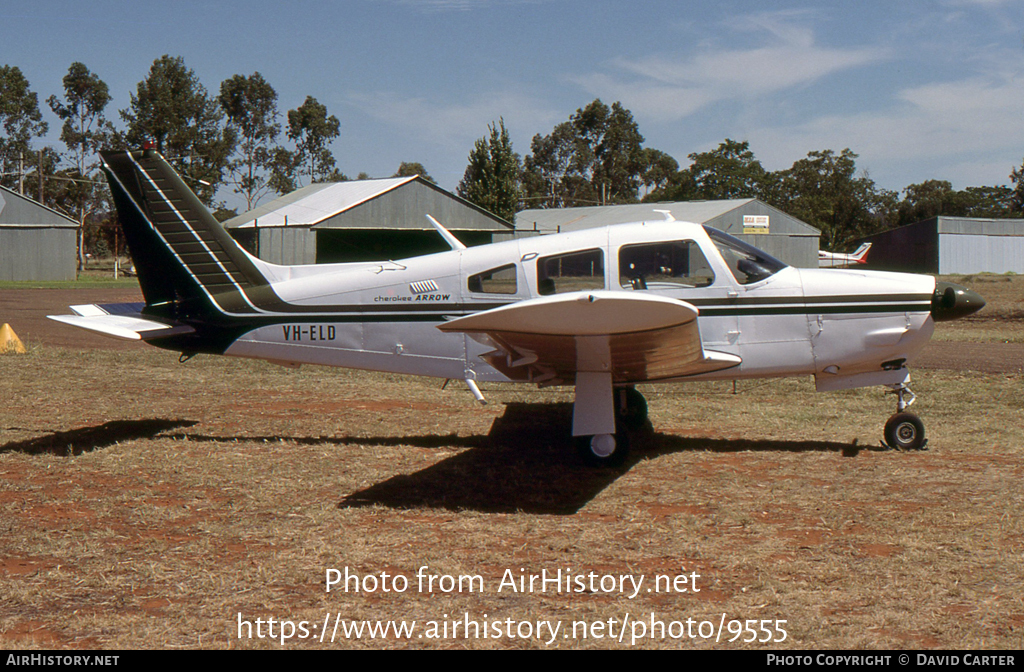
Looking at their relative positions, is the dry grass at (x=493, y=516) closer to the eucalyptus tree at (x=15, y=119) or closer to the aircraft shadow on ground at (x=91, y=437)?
the aircraft shadow on ground at (x=91, y=437)

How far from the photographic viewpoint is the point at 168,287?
8828 mm

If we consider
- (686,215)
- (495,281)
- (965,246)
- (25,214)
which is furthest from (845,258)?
(25,214)

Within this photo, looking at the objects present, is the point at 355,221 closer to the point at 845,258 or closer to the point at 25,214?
the point at 25,214

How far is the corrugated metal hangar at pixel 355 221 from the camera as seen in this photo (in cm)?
3962

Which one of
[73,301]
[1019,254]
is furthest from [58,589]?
[1019,254]

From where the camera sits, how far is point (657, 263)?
26.2 feet

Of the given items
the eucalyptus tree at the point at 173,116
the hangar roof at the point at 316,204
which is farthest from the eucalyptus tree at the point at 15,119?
the hangar roof at the point at 316,204

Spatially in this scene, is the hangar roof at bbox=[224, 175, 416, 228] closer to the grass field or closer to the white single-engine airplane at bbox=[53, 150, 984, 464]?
the grass field

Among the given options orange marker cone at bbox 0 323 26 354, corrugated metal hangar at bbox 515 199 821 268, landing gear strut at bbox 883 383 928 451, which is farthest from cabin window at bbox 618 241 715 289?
corrugated metal hangar at bbox 515 199 821 268

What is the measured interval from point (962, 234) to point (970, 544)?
5768 cm

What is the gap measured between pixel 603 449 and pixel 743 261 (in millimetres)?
2309

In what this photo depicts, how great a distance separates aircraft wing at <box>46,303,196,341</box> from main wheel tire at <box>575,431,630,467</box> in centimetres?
426

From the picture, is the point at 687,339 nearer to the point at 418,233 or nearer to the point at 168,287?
the point at 168,287

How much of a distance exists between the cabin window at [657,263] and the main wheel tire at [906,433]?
2.38m
